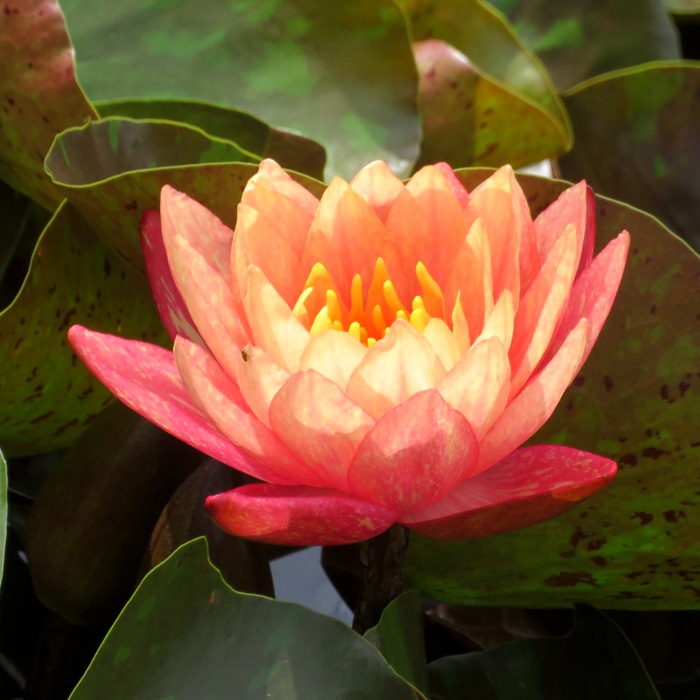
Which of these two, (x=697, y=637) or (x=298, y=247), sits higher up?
(x=298, y=247)

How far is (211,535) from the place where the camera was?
0.43 meters

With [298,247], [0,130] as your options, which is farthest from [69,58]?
[298,247]

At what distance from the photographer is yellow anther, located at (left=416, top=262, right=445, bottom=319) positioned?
1.23 ft

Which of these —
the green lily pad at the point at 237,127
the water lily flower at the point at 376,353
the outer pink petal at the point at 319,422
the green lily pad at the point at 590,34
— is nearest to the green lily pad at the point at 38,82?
the green lily pad at the point at 237,127

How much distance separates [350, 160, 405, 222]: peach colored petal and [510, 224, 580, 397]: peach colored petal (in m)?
0.08

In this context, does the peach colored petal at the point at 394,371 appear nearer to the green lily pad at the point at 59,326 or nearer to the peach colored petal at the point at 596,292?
the peach colored petal at the point at 596,292

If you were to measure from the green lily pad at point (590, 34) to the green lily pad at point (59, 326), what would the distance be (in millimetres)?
613

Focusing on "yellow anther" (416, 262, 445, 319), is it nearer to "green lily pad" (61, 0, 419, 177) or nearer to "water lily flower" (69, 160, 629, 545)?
"water lily flower" (69, 160, 629, 545)

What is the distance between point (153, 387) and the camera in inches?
14.4

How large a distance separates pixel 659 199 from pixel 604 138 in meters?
0.07

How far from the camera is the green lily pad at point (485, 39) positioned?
0.82m

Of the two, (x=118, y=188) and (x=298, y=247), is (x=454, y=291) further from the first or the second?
(x=118, y=188)

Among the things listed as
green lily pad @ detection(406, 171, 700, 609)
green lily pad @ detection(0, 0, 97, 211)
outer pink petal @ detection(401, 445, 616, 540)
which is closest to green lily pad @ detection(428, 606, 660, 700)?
green lily pad @ detection(406, 171, 700, 609)

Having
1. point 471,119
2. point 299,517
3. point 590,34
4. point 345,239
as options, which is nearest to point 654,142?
point 471,119
